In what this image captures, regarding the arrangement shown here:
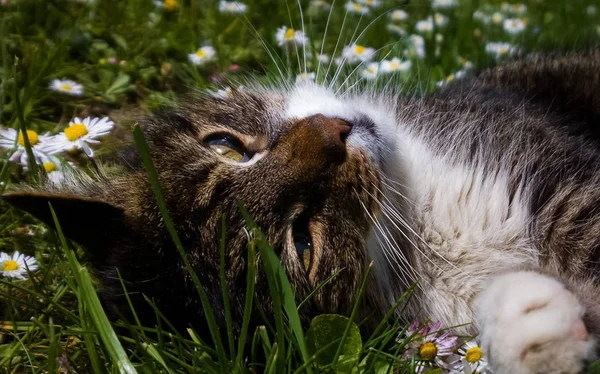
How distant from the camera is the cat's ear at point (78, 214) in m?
1.64

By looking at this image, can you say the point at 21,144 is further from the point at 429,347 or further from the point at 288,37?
the point at 429,347

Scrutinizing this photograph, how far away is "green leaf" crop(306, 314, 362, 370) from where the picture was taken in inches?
63.5

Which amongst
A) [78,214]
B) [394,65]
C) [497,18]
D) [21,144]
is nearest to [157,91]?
[21,144]

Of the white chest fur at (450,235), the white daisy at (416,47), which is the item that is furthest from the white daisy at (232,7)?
the white chest fur at (450,235)

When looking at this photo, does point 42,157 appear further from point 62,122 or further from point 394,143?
point 394,143

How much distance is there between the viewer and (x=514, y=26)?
12.2 feet

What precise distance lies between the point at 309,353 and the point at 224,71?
1.79m

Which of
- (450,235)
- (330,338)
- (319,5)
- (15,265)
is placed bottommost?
(15,265)

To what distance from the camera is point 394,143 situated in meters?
2.09

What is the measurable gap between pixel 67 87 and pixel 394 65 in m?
1.43

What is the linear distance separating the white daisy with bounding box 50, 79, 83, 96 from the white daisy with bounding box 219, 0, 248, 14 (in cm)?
94

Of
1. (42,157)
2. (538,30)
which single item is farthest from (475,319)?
(538,30)

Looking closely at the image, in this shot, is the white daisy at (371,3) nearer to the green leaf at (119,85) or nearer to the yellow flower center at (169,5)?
the yellow flower center at (169,5)

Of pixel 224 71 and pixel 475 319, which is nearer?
pixel 475 319
